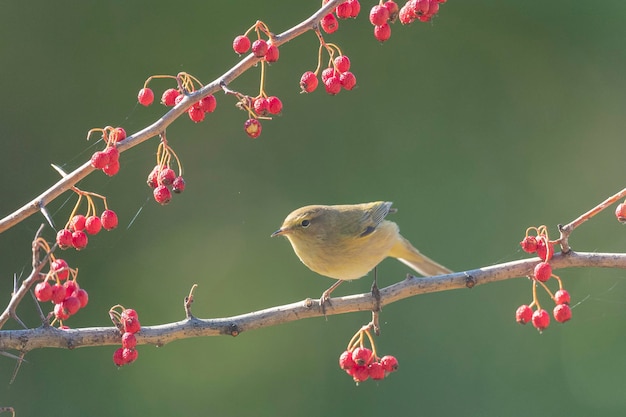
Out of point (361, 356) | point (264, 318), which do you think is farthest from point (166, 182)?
point (361, 356)

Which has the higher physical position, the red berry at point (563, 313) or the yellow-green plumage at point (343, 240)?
the yellow-green plumage at point (343, 240)

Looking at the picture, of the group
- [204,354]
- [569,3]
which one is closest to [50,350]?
[204,354]

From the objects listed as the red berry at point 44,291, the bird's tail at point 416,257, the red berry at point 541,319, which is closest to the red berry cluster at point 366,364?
the red berry at point 541,319

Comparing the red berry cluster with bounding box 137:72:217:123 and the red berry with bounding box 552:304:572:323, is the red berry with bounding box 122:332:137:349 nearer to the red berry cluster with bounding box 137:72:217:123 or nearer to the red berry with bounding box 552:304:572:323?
the red berry cluster with bounding box 137:72:217:123

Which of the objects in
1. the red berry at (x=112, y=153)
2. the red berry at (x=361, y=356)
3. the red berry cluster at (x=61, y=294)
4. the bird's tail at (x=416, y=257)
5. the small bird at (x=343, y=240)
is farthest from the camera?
the bird's tail at (x=416, y=257)

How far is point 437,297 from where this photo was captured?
5500 mm

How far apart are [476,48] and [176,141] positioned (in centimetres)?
234

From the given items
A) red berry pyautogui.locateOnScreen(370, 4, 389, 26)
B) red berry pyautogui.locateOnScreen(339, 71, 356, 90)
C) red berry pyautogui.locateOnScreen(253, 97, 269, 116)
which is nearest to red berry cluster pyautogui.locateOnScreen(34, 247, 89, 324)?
red berry pyautogui.locateOnScreen(253, 97, 269, 116)

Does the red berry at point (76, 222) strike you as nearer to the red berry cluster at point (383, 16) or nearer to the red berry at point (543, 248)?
the red berry cluster at point (383, 16)

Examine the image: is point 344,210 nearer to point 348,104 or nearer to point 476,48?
point 348,104

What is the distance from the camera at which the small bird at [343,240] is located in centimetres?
382

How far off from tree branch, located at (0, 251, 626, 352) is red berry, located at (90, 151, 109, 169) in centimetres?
51

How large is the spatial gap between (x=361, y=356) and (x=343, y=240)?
1.26m

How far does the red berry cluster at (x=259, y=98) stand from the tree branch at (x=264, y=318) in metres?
0.55
